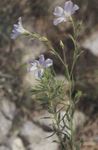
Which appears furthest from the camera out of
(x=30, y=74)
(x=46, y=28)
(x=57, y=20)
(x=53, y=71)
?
(x=46, y=28)

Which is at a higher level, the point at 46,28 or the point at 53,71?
the point at 46,28

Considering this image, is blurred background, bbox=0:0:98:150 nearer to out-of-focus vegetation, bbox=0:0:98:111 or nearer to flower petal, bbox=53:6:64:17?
out-of-focus vegetation, bbox=0:0:98:111

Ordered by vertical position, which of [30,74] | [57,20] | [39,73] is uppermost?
[30,74]

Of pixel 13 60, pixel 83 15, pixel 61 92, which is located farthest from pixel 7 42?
pixel 61 92

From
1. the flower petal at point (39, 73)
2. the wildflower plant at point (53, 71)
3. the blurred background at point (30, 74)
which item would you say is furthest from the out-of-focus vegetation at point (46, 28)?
the flower petal at point (39, 73)

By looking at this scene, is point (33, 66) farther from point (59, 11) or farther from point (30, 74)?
point (30, 74)

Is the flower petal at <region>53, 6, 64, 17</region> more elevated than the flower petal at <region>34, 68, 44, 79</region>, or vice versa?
the flower petal at <region>53, 6, 64, 17</region>

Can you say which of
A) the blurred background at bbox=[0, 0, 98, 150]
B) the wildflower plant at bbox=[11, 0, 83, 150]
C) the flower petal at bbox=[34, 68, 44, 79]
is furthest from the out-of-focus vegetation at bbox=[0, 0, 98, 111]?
the flower petal at bbox=[34, 68, 44, 79]

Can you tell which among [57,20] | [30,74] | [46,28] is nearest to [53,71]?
[57,20]

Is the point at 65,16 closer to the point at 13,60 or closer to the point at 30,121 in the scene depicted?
the point at 30,121

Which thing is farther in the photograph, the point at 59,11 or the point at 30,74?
the point at 30,74
